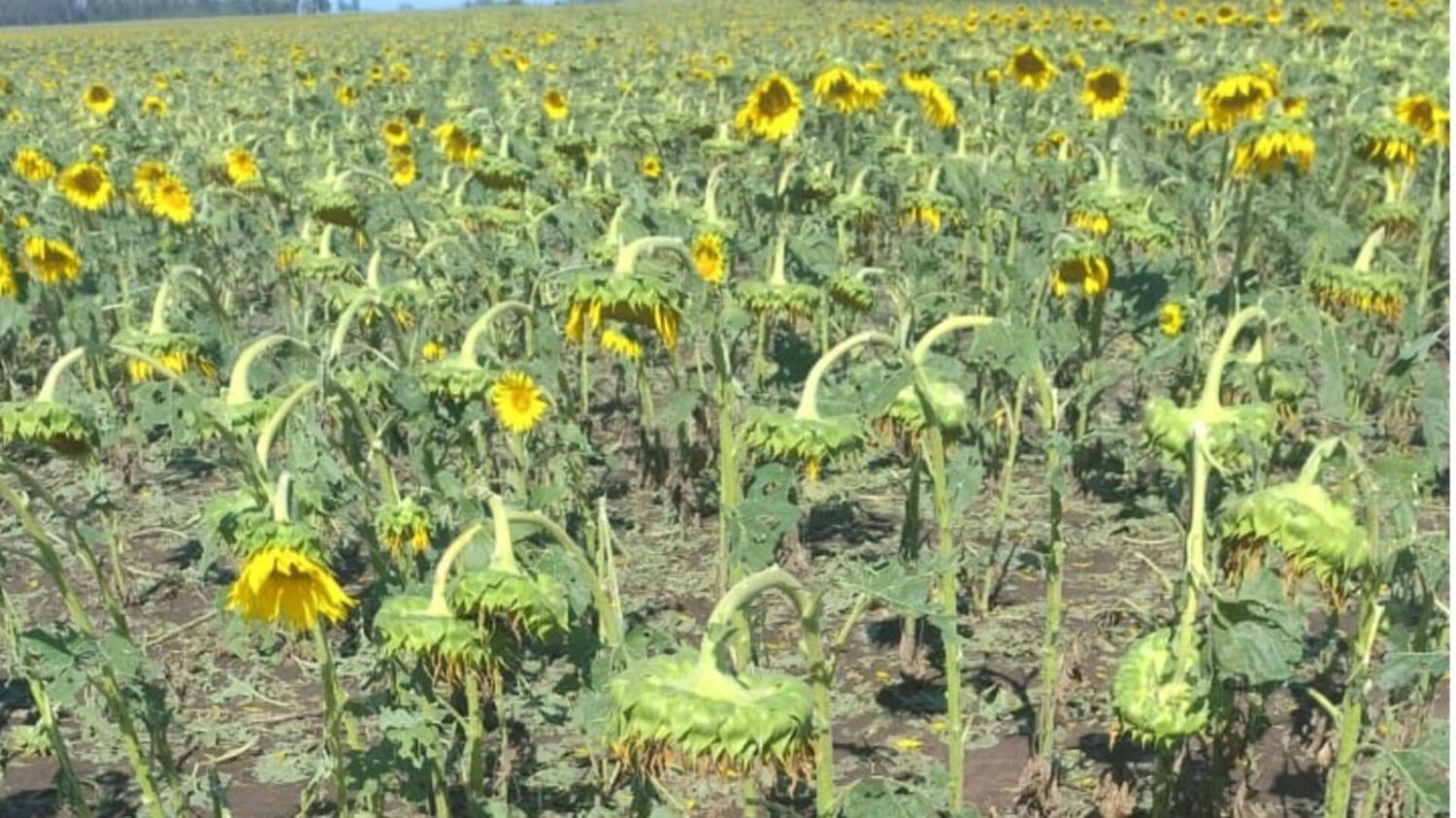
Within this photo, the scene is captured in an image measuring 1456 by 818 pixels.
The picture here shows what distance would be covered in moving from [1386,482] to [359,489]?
7.64 ft

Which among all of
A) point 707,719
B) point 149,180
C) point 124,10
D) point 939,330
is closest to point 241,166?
point 149,180

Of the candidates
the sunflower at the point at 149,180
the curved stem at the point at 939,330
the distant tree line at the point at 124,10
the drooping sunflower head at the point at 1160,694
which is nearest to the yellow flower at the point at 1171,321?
the curved stem at the point at 939,330

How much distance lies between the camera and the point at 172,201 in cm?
765

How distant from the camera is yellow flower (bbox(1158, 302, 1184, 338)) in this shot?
562 centimetres

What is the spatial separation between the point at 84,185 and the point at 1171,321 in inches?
214

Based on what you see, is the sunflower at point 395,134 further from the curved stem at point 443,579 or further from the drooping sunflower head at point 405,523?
the curved stem at point 443,579

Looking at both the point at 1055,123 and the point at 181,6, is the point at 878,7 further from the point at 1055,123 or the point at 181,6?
the point at 181,6

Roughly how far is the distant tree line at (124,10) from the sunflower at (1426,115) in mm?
129244

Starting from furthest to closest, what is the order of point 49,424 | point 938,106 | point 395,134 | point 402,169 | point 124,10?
point 124,10, point 395,134, point 402,169, point 938,106, point 49,424

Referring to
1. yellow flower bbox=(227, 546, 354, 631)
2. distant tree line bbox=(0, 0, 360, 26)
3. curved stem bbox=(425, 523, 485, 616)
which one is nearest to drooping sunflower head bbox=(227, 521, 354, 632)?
yellow flower bbox=(227, 546, 354, 631)

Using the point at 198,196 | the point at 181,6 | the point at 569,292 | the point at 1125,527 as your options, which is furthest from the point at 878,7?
the point at 181,6

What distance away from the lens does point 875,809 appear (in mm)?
2473

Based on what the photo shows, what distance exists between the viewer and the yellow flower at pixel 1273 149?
4.87 m

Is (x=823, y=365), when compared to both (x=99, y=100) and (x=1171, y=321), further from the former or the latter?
(x=99, y=100)
